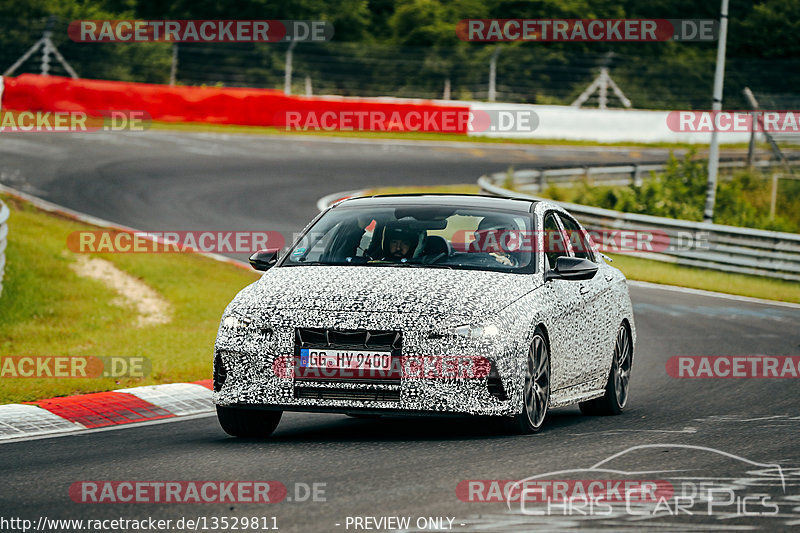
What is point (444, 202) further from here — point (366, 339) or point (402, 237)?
point (366, 339)

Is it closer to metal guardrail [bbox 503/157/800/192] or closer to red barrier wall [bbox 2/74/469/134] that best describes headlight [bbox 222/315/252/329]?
metal guardrail [bbox 503/157/800/192]

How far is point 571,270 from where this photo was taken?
363 inches

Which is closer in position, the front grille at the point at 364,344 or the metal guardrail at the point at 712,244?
the front grille at the point at 364,344

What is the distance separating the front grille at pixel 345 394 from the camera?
8.13 m

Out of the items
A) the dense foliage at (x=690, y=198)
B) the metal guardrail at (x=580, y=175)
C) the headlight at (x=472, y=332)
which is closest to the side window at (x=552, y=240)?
the headlight at (x=472, y=332)

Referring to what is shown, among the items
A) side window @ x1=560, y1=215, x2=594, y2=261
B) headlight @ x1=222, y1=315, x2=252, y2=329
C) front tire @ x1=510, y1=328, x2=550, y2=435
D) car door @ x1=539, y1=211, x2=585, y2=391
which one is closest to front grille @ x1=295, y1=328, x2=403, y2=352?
headlight @ x1=222, y1=315, x2=252, y2=329

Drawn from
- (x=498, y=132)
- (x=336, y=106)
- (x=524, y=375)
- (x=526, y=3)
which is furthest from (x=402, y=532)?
(x=526, y=3)

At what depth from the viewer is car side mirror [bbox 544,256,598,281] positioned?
9.21m

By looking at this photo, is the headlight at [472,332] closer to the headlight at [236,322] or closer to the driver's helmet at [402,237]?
the driver's helmet at [402,237]

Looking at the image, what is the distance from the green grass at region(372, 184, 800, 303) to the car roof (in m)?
13.2

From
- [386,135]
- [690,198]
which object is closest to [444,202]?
[690,198]

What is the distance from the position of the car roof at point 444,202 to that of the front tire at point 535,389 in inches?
50.7

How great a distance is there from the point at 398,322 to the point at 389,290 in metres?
0.33

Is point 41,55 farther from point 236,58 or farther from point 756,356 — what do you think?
point 756,356
